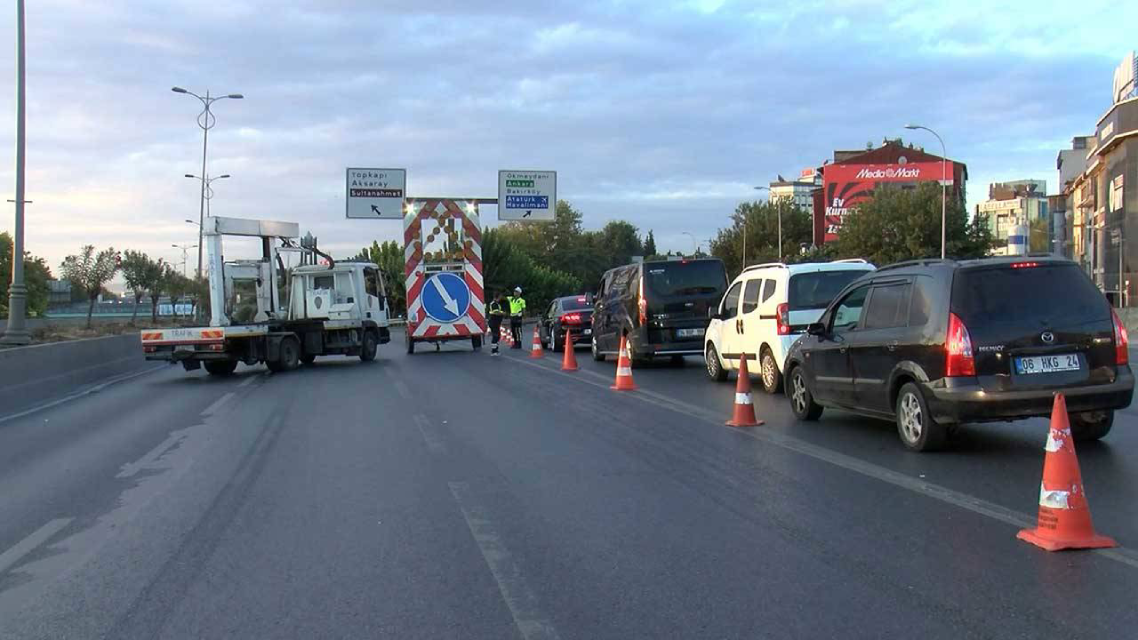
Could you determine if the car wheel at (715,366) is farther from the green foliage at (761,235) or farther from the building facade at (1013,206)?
the building facade at (1013,206)

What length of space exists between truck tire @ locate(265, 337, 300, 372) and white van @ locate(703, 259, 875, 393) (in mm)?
10837

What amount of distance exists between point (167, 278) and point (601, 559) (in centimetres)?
7452

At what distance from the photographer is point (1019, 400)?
Answer: 8125 millimetres

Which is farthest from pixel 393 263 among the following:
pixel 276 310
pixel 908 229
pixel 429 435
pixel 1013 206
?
pixel 1013 206

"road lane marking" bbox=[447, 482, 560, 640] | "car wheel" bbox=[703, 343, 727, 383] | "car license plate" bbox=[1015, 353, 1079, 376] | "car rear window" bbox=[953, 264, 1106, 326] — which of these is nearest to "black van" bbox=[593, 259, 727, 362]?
"car wheel" bbox=[703, 343, 727, 383]

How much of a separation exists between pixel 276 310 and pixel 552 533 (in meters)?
18.4

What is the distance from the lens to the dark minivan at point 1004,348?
8164 mm

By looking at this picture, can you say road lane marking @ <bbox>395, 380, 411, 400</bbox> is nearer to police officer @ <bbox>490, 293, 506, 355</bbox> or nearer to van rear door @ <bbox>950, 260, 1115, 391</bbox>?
police officer @ <bbox>490, 293, 506, 355</bbox>

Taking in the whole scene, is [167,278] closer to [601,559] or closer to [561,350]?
[561,350]

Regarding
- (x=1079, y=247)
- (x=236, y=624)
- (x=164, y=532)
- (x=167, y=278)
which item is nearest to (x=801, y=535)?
(x=236, y=624)

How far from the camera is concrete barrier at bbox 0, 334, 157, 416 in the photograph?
17125 mm

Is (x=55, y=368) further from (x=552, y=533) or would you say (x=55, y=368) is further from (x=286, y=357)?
(x=552, y=533)

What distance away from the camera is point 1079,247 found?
277ft

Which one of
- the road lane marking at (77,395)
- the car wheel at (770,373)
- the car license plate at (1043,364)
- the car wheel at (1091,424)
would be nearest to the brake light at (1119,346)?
the car license plate at (1043,364)
